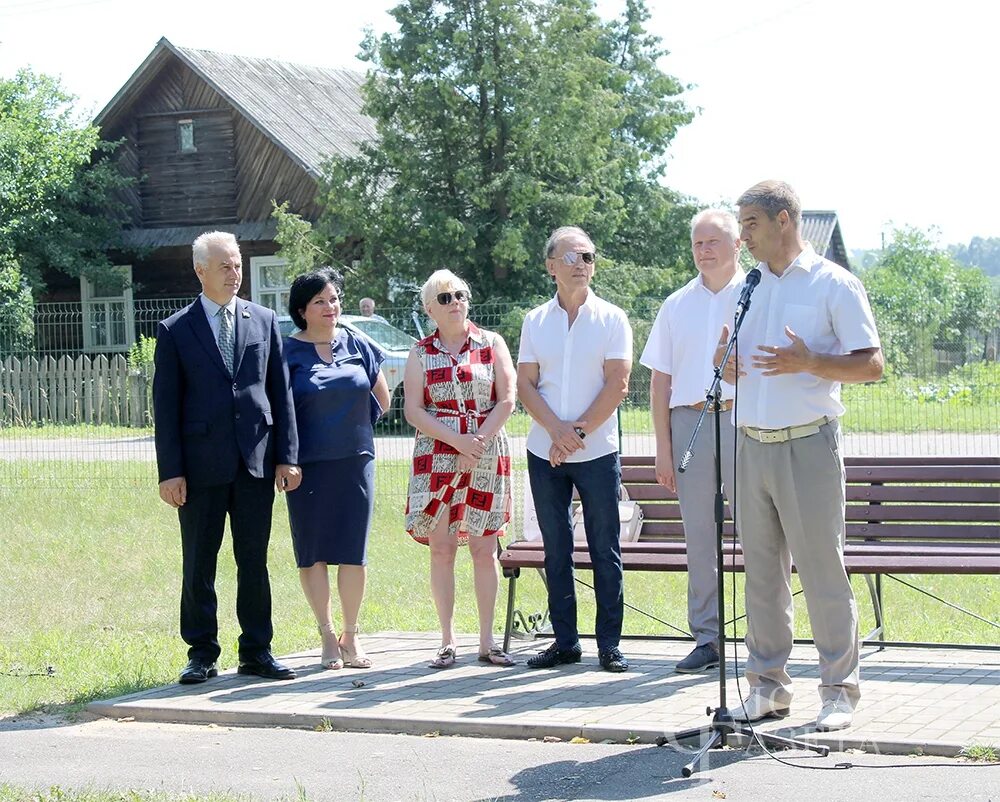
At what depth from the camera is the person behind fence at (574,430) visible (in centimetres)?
775

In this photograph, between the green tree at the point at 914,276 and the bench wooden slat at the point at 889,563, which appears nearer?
the bench wooden slat at the point at 889,563

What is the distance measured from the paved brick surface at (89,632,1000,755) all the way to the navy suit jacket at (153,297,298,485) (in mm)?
1145

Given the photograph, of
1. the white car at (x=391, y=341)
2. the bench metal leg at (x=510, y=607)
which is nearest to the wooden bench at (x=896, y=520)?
the bench metal leg at (x=510, y=607)

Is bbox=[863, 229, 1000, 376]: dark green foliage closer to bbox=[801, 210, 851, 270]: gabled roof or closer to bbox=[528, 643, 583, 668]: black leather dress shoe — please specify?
bbox=[801, 210, 851, 270]: gabled roof

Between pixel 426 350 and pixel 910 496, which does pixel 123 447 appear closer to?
pixel 426 350

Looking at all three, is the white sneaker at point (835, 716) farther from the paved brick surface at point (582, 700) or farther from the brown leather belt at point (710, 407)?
the brown leather belt at point (710, 407)

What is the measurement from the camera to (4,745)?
6758mm

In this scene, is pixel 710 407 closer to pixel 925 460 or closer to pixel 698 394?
pixel 698 394

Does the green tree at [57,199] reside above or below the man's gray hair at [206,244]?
above

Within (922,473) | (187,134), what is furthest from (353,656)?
(187,134)

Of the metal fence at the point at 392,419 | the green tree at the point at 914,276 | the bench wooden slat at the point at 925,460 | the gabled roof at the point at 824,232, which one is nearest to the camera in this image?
the bench wooden slat at the point at 925,460

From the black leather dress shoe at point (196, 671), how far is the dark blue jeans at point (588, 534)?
6.01 feet

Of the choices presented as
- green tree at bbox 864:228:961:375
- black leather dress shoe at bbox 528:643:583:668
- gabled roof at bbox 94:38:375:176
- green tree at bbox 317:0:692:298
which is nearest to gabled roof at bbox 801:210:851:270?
green tree at bbox 864:228:961:375

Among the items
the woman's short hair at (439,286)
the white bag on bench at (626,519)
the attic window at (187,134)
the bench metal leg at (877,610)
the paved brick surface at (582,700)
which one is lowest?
the paved brick surface at (582,700)
